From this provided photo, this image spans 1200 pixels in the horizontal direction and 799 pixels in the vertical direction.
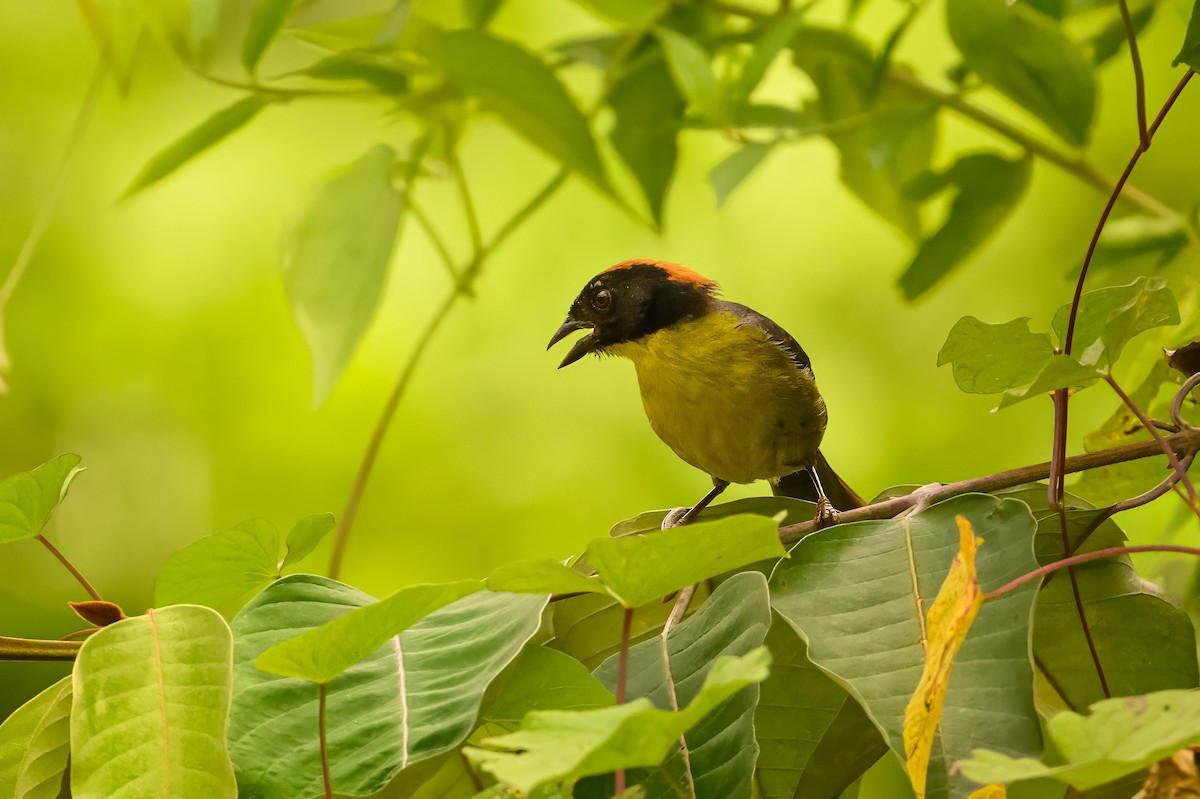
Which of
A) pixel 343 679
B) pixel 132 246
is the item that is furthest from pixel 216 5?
pixel 132 246

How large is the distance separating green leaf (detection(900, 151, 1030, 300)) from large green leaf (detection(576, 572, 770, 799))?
134 cm

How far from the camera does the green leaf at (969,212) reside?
88.9 inches

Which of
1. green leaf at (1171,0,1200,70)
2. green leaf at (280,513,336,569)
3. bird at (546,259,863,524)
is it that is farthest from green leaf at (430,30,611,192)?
green leaf at (1171,0,1200,70)

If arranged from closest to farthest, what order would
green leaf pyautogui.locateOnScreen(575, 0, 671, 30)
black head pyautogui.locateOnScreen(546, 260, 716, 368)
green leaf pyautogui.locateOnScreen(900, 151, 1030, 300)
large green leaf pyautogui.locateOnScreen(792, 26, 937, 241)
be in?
green leaf pyautogui.locateOnScreen(900, 151, 1030, 300) → green leaf pyautogui.locateOnScreen(575, 0, 671, 30) → large green leaf pyautogui.locateOnScreen(792, 26, 937, 241) → black head pyautogui.locateOnScreen(546, 260, 716, 368)

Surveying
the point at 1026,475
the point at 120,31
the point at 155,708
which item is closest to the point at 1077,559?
the point at 1026,475

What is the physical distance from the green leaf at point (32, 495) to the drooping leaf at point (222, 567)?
0.48ft

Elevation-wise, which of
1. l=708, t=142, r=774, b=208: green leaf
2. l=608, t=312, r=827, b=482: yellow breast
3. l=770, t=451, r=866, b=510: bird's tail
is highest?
l=708, t=142, r=774, b=208: green leaf

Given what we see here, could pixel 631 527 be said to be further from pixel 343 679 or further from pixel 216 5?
pixel 216 5

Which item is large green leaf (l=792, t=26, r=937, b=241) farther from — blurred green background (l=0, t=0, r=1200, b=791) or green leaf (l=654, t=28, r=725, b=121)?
blurred green background (l=0, t=0, r=1200, b=791)

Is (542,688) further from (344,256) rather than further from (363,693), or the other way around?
(344,256)

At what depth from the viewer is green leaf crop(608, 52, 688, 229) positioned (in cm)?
245

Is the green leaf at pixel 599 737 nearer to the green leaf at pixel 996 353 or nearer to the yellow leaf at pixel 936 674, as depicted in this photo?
the yellow leaf at pixel 936 674

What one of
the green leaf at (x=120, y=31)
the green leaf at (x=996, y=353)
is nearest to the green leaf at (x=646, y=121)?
the green leaf at (x=120, y=31)

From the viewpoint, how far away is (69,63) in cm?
554
